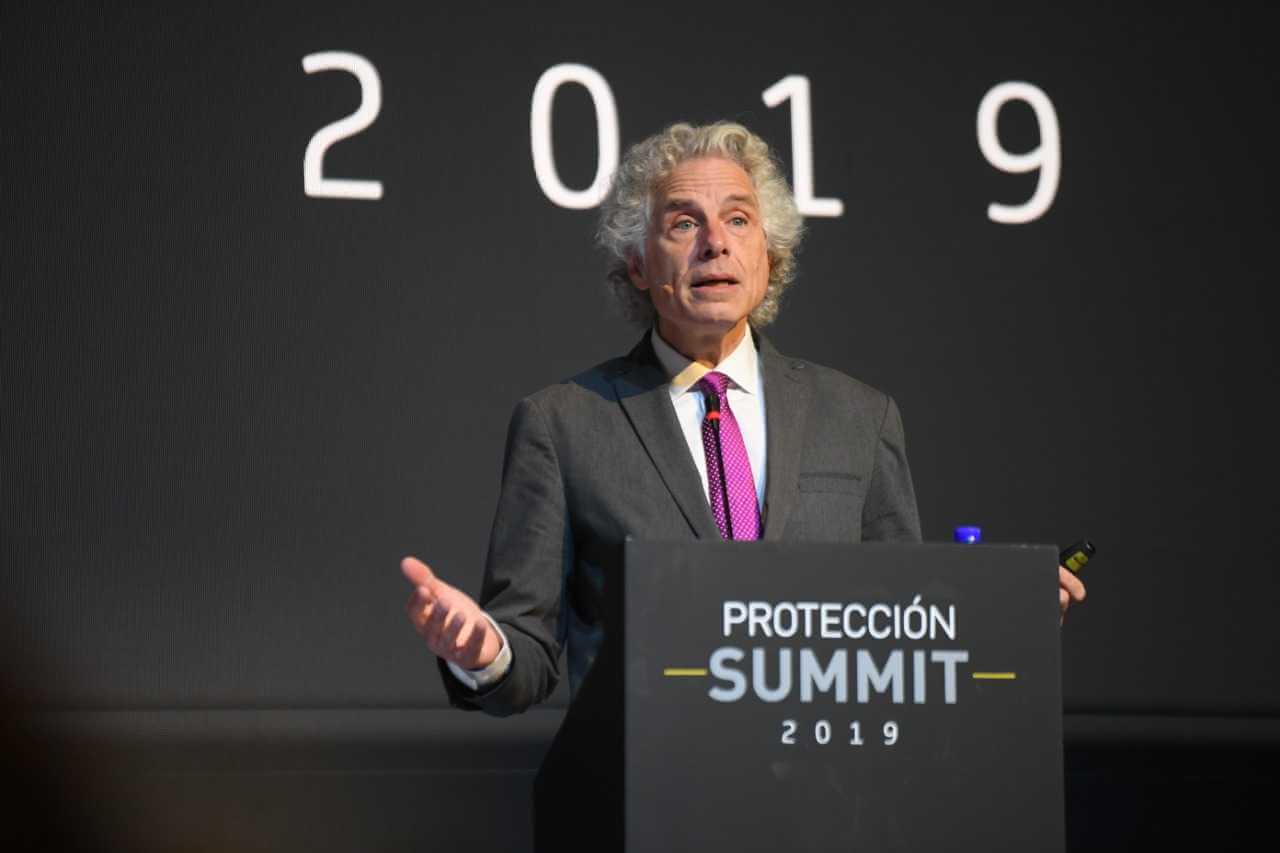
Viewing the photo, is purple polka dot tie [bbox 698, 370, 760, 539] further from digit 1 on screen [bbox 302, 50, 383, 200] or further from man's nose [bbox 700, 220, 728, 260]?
digit 1 on screen [bbox 302, 50, 383, 200]

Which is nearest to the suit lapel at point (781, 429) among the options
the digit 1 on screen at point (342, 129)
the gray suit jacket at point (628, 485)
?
the gray suit jacket at point (628, 485)

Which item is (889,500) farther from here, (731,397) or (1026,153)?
(1026,153)

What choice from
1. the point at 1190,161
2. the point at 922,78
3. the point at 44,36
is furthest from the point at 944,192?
the point at 44,36

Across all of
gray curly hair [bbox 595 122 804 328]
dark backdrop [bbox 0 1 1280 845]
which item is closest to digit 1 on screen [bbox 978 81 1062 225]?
dark backdrop [bbox 0 1 1280 845]

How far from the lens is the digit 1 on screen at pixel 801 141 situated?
3.12m

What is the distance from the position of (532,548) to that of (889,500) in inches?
18.7

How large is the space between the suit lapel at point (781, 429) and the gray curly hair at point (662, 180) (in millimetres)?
182

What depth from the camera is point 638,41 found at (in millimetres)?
3098

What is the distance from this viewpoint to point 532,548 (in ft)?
6.21

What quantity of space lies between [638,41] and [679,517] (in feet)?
4.98

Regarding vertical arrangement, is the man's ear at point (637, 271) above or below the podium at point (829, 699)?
above

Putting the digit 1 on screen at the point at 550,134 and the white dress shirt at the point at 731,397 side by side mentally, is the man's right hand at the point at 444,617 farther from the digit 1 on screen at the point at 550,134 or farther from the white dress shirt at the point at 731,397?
the digit 1 on screen at the point at 550,134

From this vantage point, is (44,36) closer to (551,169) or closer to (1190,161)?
(551,169)

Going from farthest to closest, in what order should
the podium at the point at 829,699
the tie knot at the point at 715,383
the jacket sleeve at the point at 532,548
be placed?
the tie knot at the point at 715,383 → the jacket sleeve at the point at 532,548 → the podium at the point at 829,699
